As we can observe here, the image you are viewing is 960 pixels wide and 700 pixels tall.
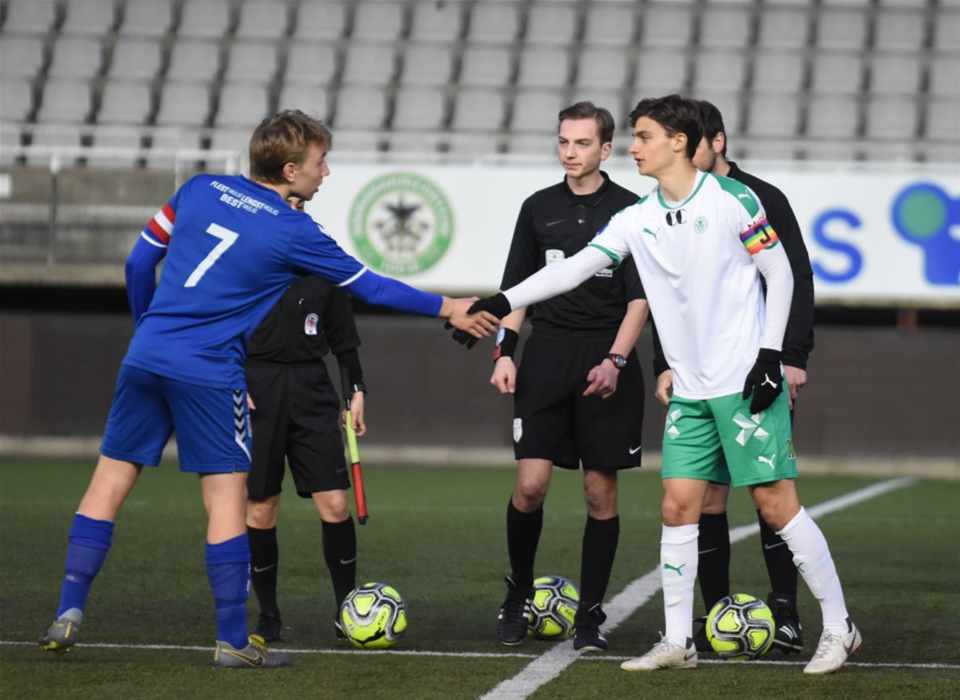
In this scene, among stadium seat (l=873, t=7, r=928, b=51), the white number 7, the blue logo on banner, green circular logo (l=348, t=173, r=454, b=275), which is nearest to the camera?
the white number 7

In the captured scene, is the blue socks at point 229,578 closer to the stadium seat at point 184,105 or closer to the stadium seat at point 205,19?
the stadium seat at point 184,105

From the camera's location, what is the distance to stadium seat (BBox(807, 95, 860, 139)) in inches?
789

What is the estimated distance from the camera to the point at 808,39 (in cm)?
2134

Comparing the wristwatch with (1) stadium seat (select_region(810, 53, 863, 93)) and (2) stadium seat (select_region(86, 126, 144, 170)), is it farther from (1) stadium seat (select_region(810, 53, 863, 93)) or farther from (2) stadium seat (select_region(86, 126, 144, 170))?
(1) stadium seat (select_region(810, 53, 863, 93))

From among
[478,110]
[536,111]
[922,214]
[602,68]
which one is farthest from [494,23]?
[922,214]

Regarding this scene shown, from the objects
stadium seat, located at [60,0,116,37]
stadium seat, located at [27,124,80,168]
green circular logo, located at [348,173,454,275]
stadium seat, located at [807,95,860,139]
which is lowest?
green circular logo, located at [348,173,454,275]

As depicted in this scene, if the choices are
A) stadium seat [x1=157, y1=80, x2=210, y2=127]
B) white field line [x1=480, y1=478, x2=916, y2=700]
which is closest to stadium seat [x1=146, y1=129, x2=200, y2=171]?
stadium seat [x1=157, y1=80, x2=210, y2=127]

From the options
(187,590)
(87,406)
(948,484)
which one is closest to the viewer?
(187,590)

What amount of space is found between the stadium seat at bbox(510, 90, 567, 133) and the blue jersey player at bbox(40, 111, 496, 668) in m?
14.8

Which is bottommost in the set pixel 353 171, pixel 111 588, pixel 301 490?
pixel 111 588

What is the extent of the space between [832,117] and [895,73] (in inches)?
47.5

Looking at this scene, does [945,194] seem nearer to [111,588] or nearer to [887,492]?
[887,492]

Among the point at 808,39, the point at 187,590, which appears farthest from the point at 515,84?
the point at 187,590

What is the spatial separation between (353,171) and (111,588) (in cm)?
892
